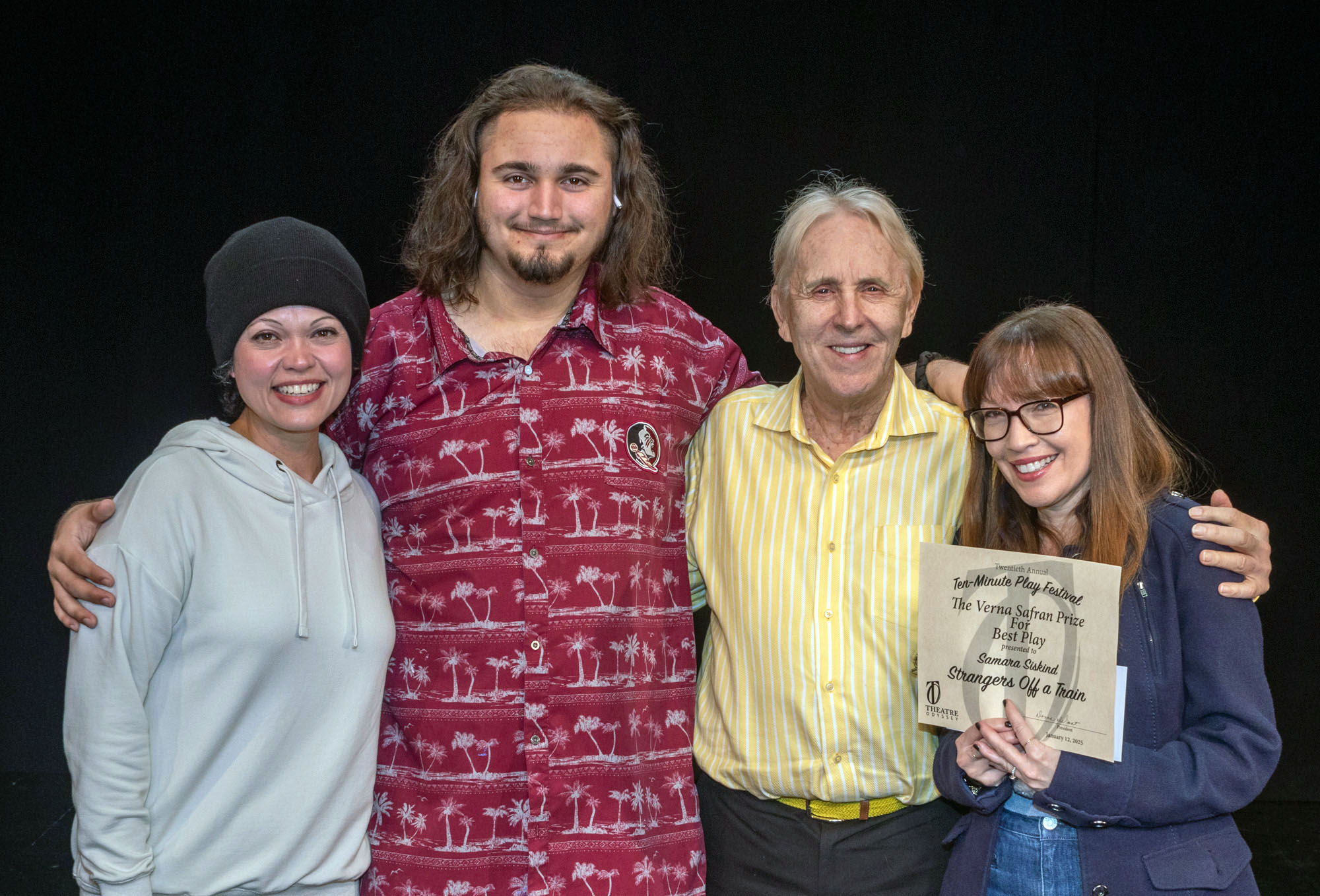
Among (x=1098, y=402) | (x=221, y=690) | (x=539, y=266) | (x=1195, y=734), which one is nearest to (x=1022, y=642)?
(x=1195, y=734)

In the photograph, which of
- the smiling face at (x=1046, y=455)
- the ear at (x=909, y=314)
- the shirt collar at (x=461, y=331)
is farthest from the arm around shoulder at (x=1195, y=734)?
the shirt collar at (x=461, y=331)

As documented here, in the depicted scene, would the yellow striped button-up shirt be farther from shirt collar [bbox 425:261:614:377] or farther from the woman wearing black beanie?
the woman wearing black beanie

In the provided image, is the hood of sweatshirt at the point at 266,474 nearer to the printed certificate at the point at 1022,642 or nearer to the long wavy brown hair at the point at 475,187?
the long wavy brown hair at the point at 475,187

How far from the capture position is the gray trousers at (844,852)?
2027 mm

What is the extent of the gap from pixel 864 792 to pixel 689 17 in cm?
302

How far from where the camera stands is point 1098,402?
171 cm

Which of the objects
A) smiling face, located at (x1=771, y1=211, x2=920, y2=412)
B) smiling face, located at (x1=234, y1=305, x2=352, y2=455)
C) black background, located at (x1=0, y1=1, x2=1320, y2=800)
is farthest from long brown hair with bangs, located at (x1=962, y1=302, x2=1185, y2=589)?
black background, located at (x1=0, y1=1, x2=1320, y2=800)

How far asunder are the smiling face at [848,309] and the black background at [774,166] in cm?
198

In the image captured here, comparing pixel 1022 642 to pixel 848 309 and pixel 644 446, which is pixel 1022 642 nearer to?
pixel 848 309

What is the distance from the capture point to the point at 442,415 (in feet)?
6.91

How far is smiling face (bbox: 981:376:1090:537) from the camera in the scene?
1.71 metres

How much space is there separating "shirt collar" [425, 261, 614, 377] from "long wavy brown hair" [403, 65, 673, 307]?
0.03 meters

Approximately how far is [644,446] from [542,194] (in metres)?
0.53

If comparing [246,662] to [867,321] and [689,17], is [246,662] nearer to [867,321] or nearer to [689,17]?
[867,321]
